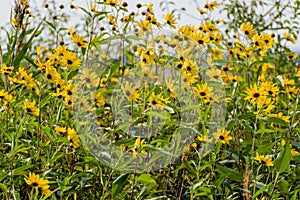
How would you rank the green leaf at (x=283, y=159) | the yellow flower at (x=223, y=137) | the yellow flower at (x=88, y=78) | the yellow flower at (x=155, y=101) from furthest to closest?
the yellow flower at (x=88, y=78)
the yellow flower at (x=223, y=137)
the yellow flower at (x=155, y=101)
the green leaf at (x=283, y=159)

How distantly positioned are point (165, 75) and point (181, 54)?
0.29m

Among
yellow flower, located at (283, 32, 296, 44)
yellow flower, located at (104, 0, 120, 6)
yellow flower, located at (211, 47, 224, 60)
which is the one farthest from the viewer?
yellow flower, located at (283, 32, 296, 44)

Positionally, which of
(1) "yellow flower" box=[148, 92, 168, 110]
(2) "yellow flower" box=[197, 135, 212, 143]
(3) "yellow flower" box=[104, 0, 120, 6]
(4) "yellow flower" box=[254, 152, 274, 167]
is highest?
(3) "yellow flower" box=[104, 0, 120, 6]

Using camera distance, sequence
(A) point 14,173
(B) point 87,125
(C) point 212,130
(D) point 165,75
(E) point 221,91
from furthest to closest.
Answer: (D) point 165,75, (E) point 221,91, (C) point 212,130, (B) point 87,125, (A) point 14,173

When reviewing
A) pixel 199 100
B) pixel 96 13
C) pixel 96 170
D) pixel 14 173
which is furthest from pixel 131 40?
pixel 14 173

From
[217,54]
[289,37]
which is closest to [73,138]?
[217,54]

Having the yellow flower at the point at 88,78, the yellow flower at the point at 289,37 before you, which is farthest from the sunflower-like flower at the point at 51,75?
the yellow flower at the point at 289,37

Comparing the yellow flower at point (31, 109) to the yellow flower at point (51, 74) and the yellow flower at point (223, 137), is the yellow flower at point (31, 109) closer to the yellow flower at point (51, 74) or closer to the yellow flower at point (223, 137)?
the yellow flower at point (51, 74)

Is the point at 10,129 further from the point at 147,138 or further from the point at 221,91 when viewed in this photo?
the point at 221,91

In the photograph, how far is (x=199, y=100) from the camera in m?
2.07

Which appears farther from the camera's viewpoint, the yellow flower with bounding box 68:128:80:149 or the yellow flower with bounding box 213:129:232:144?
the yellow flower with bounding box 213:129:232:144

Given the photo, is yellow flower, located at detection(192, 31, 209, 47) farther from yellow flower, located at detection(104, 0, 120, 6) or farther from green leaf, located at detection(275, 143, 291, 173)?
green leaf, located at detection(275, 143, 291, 173)

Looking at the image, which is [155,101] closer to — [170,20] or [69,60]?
[69,60]

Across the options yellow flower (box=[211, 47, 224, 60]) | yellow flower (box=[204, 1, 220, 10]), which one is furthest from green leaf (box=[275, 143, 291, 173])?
yellow flower (box=[211, 47, 224, 60])
